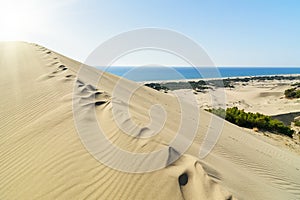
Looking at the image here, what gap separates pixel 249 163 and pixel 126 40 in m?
3.68

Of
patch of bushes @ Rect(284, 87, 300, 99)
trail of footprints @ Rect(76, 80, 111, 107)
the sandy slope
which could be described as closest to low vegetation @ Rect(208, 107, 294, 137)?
the sandy slope

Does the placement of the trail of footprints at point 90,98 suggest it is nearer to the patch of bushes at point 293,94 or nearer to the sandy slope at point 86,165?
the sandy slope at point 86,165

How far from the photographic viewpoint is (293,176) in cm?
531

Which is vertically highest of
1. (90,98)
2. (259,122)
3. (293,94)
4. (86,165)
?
(90,98)

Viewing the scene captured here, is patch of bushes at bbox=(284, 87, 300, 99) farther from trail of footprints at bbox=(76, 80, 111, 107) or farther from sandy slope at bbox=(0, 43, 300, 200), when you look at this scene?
trail of footprints at bbox=(76, 80, 111, 107)

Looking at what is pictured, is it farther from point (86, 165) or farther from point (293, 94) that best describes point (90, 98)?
point (293, 94)

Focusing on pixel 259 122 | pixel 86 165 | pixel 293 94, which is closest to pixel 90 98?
pixel 86 165


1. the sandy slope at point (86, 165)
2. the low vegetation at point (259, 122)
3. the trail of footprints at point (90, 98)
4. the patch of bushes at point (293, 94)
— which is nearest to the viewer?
the sandy slope at point (86, 165)

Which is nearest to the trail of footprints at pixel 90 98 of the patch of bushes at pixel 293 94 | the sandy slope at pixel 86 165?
the sandy slope at pixel 86 165

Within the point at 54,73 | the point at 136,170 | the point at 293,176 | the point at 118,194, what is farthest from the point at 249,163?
the point at 54,73

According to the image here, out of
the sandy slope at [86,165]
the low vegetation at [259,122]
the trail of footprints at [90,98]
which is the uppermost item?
the trail of footprints at [90,98]

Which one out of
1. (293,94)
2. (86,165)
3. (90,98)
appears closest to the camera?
(86,165)

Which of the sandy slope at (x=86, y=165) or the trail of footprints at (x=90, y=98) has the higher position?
the trail of footprints at (x=90, y=98)

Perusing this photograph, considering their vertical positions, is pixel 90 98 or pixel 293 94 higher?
pixel 90 98
